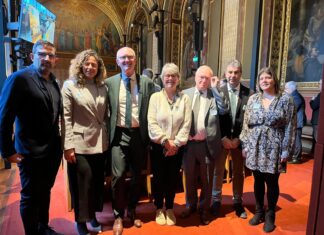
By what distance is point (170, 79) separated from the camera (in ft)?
8.27

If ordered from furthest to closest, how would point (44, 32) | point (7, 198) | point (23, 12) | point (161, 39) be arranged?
1. point (161, 39)
2. point (44, 32)
3. point (23, 12)
4. point (7, 198)

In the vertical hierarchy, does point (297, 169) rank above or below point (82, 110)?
below

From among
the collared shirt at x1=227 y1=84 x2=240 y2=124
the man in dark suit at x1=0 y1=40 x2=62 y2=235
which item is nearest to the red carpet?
the man in dark suit at x1=0 y1=40 x2=62 y2=235

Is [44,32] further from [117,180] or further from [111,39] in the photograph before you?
[111,39]

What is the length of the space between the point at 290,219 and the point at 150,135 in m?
1.95

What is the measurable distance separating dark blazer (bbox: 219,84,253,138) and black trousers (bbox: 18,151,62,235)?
173 cm

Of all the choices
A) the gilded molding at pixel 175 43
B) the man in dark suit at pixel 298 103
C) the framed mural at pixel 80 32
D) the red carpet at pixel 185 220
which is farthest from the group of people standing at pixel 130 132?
the framed mural at pixel 80 32

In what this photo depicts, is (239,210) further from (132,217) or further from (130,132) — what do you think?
(130,132)

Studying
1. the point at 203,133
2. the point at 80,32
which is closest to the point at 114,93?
the point at 203,133

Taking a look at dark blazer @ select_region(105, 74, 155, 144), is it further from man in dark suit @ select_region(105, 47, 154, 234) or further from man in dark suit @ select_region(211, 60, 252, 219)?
man in dark suit @ select_region(211, 60, 252, 219)

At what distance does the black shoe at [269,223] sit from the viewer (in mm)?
2637

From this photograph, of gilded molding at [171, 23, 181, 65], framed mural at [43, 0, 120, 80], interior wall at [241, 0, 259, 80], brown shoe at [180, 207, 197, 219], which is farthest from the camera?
framed mural at [43, 0, 120, 80]

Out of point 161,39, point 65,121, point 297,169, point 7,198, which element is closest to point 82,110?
point 65,121

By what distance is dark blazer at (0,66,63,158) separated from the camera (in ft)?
6.32
